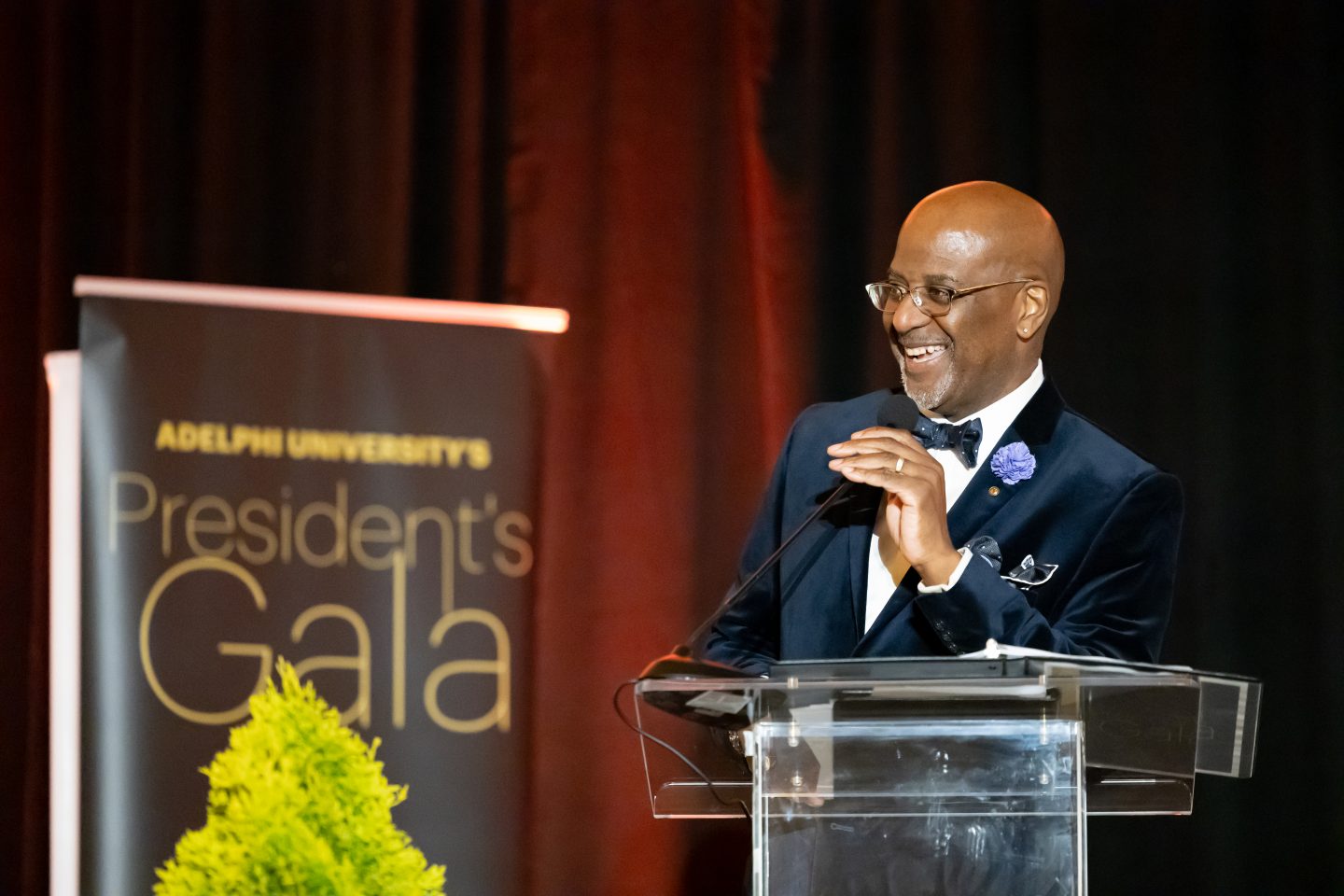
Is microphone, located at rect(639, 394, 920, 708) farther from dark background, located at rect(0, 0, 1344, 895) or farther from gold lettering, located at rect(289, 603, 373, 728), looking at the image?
dark background, located at rect(0, 0, 1344, 895)

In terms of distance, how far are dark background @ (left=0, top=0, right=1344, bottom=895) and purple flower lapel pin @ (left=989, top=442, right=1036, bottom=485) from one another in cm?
150

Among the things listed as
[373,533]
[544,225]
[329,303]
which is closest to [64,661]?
[373,533]

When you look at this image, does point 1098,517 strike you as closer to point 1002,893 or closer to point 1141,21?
point 1002,893

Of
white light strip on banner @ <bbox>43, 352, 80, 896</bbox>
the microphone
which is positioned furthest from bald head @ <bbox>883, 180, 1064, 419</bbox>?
white light strip on banner @ <bbox>43, 352, 80, 896</bbox>

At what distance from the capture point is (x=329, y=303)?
11.3 ft

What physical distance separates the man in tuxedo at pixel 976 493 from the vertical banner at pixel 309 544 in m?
0.96

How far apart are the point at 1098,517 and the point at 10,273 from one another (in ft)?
8.87

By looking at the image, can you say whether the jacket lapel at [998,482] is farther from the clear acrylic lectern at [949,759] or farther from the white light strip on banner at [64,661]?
the white light strip on banner at [64,661]

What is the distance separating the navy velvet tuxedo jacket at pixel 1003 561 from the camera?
Answer: 7.38ft

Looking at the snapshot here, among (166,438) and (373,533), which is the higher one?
(166,438)

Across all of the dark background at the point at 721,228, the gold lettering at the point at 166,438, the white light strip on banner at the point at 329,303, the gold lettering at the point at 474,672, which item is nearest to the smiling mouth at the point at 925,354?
the white light strip on banner at the point at 329,303

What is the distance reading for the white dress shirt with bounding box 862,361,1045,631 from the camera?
2580 mm

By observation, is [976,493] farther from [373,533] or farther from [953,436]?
[373,533]

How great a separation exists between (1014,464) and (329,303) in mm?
1621
